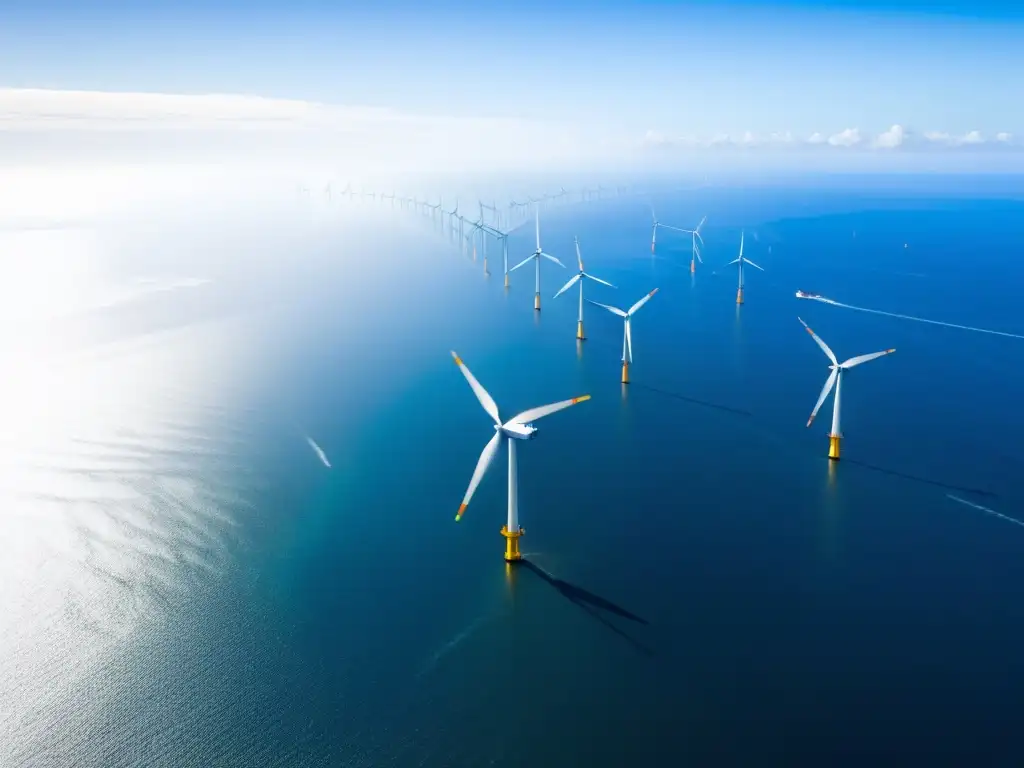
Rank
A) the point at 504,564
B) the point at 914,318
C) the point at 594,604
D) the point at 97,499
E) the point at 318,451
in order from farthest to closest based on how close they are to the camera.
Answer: the point at 914,318 < the point at 318,451 < the point at 97,499 < the point at 504,564 < the point at 594,604

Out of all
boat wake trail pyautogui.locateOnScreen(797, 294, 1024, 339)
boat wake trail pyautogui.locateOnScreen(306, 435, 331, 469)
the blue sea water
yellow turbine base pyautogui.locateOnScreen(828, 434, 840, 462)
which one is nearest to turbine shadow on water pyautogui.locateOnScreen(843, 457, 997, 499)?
the blue sea water

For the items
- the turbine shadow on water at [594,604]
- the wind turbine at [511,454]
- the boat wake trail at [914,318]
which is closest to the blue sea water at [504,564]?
the turbine shadow on water at [594,604]

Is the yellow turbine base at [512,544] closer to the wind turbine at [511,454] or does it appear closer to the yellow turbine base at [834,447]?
the wind turbine at [511,454]

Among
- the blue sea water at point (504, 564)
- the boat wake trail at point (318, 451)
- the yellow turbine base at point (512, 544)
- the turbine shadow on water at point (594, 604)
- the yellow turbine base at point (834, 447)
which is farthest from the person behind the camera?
the boat wake trail at point (318, 451)

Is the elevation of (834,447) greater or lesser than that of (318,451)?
greater

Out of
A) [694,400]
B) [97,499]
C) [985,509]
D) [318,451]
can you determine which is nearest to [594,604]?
[985,509]

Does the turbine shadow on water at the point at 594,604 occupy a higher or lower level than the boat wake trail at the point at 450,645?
higher

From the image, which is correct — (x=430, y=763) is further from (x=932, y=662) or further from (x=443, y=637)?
(x=932, y=662)

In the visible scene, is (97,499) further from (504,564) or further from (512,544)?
(512,544)
